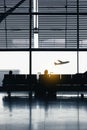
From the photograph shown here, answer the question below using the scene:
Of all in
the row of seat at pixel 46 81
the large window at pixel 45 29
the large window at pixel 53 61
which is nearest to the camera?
the row of seat at pixel 46 81

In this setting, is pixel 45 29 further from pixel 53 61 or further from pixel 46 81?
pixel 46 81

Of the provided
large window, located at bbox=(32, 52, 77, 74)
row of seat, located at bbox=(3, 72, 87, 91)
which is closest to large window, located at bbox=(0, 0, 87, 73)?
large window, located at bbox=(32, 52, 77, 74)

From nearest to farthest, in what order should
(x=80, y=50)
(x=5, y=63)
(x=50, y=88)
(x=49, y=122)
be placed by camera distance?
(x=49, y=122) < (x=50, y=88) < (x=80, y=50) < (x=5, y=63)

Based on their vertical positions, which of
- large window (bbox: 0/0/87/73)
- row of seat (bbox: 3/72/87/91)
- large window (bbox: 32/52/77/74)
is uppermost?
large window (bbox: 0/0/87/73)

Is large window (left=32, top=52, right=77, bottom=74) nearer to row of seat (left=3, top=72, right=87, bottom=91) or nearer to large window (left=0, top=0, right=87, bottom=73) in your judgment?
large window (left=0, top=0, right=87, bottom=73)

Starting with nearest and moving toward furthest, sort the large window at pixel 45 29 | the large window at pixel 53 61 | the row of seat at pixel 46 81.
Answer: the row of seat at pixel 46 81, the large window at pixel 45 29, the large window at pixel 53 61

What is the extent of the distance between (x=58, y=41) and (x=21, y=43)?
66.9 inches

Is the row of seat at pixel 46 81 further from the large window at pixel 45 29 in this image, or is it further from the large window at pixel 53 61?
the large window at pixel 53 61

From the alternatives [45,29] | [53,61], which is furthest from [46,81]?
[53,61]

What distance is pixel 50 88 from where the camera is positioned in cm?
1416

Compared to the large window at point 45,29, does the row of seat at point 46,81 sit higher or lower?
lower

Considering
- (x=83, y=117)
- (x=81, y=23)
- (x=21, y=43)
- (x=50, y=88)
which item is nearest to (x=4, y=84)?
(x=50, y=88)

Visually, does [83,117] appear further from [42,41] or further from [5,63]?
[5,63]

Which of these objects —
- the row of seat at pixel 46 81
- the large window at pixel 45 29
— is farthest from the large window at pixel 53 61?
the row of seat at pixel 46 81
